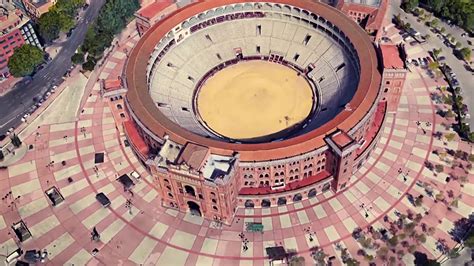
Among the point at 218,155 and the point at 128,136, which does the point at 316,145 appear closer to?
the point at 218,155

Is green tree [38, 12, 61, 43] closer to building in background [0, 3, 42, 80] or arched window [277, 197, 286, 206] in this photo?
building in background [0, 3, 42, 80]

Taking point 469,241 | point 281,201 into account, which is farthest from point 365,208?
point 469,241

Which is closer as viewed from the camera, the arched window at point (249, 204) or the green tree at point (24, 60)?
the arched window at point (249, 204)

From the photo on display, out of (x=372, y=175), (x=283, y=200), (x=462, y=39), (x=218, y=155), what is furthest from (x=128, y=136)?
(x=462, y=39)

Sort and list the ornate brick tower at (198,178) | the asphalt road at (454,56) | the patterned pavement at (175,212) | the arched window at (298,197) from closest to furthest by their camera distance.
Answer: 1. the ornate brick tower at (198,178)
2. the patterned pavement at (175,212)
3. the arched window at (298,197)
4. the asphalt road at (454,56)

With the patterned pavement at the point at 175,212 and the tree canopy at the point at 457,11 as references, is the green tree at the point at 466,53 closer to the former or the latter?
the tree canopy at the point at 457,11

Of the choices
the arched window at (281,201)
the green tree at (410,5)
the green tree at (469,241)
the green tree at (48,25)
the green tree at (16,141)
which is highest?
the green tree at (410,5)

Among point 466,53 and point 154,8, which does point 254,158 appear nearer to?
point 154,8

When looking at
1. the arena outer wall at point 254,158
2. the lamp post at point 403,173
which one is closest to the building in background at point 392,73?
the arena outer wall at point 254,158
